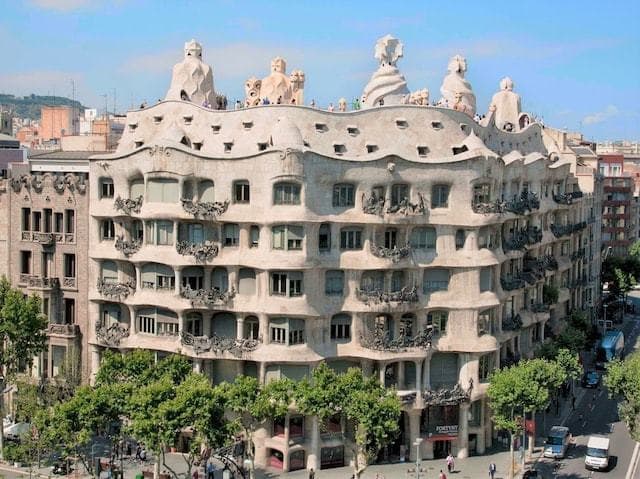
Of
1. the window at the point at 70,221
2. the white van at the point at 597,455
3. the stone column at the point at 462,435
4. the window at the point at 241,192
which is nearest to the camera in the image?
the window at the point at 241,192

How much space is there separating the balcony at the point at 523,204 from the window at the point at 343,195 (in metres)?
13.4

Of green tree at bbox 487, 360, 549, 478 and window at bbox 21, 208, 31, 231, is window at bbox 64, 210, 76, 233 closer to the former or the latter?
window at bbox 21, 208, 31, 231

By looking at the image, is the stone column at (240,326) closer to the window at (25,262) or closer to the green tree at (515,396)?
the green tree at (515,396)

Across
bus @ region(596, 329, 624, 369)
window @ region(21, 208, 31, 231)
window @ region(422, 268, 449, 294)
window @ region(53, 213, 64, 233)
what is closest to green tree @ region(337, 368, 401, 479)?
window @ region(422, 268, 449, 294)

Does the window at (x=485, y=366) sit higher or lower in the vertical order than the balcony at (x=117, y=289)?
lower

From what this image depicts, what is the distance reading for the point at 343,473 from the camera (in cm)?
7081

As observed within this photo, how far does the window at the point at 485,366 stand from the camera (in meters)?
75.2

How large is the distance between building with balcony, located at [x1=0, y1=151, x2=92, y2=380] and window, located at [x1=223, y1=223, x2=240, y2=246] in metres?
13.1


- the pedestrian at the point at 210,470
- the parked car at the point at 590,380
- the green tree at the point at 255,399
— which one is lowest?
the pedestrian at the point at 210,470

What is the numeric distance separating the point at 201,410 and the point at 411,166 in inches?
963

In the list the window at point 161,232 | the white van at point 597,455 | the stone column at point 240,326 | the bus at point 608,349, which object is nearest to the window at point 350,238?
the stone column at point 240,326

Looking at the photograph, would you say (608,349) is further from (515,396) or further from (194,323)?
(194,323)

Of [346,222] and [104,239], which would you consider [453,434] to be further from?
[104,239]

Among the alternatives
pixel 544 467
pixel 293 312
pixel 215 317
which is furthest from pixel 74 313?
pixel 544 467
